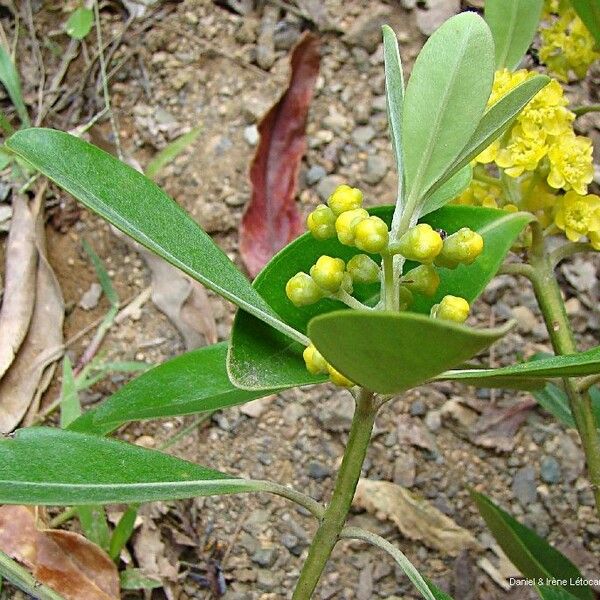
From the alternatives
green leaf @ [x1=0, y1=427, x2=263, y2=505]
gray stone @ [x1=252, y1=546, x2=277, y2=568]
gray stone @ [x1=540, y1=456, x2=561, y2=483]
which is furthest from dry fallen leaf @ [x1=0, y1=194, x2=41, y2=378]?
gray stone @ [x1=540, y1=456, x2=561, y2=483]

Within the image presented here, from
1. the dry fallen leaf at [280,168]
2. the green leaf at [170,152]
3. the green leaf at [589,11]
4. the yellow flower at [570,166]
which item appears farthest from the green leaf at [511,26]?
the green leaf at [170,152]

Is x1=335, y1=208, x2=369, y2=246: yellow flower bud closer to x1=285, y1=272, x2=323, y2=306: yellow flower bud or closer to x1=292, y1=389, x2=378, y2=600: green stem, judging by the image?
x1=285, y1=272, x2=323, y2=306: yellow flower bud

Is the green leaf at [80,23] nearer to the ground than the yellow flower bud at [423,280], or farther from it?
farther from it

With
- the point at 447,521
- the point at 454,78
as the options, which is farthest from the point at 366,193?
the point at 454,78

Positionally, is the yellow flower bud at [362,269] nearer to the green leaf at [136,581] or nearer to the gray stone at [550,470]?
the green leaf at [136,581]

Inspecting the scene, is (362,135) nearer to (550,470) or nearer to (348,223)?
(550,470)

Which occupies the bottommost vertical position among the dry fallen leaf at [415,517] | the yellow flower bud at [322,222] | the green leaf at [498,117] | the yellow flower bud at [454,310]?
the dry fallen leaf at [415,517]
